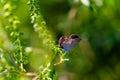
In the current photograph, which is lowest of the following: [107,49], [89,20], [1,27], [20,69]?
[20,69]

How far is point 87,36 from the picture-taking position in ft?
11.0

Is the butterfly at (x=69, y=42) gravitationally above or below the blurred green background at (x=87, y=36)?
below

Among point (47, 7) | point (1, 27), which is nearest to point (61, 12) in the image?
point (47, 7)

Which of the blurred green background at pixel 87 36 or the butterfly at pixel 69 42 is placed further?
the blurred green background at pixel 87 36

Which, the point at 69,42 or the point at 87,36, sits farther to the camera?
the point at 87,36

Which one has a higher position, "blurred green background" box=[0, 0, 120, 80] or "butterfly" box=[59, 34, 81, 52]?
"blurred green background" box=[0, 0, 120, 80]

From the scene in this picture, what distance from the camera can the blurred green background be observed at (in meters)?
3.33

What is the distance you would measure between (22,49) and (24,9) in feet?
5.86

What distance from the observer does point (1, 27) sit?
5.07 ft

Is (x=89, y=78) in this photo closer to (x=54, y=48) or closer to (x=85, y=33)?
(x=85, y=33)

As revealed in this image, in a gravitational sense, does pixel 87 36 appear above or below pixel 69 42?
above

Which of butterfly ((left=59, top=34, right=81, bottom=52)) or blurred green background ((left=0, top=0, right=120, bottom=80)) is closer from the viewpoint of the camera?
butterfly ((left=59, top=34, right=81, bottom=52))

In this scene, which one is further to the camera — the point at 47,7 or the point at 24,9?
the point at 47,7

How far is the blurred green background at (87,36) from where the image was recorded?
10.9ft
